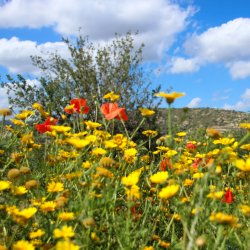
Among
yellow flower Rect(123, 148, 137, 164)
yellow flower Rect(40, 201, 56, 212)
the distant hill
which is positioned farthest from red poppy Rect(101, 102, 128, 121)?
the distant hill

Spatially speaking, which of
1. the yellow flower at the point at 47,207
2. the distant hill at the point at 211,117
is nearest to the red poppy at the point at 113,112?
the yellow flower at the point at 47,207

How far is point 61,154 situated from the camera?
3059mm

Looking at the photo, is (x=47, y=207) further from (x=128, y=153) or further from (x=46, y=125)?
(x=46, y=125)

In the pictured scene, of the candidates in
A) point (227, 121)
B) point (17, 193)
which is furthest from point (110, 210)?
point (227, 121)

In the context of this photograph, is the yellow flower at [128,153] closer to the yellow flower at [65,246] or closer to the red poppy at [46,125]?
the red poppy at [46,125]

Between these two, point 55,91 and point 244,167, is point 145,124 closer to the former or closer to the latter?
point 55,91

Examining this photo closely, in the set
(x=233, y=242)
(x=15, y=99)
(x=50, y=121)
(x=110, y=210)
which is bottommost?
(x=233, y=242)

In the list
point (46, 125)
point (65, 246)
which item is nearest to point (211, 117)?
point (46, 125)

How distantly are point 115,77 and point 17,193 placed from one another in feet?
21.1

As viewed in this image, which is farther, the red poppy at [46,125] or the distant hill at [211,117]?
the distant hill at [211,117]

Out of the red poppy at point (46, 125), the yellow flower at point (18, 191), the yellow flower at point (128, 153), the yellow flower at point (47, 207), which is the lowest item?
the yellow flower at point (47, 207)

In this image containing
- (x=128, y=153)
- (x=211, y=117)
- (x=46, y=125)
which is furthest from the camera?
(x=211, y=117)

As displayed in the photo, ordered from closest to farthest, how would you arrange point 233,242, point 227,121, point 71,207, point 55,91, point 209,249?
1. point 71,207
2. point 209,249
3. point 233,242
4. point 55,91
5. point 227,121

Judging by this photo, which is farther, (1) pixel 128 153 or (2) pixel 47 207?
(1) pixel 128 153
